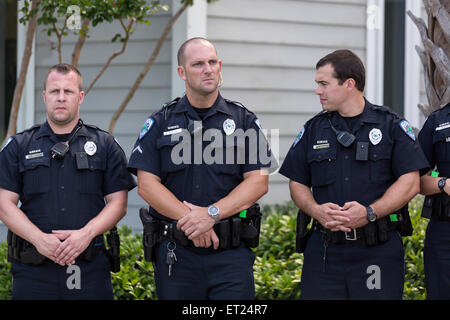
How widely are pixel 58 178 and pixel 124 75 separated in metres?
3.12

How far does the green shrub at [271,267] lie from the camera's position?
4625 millimetres

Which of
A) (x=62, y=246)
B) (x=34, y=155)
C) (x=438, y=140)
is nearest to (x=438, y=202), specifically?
(x=438, y=140)

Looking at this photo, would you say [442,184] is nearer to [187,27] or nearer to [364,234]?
[364,234]

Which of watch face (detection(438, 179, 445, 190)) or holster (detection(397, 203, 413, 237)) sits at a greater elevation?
watch face (detection(438, 179, 445, 190))

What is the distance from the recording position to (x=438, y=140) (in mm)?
3809

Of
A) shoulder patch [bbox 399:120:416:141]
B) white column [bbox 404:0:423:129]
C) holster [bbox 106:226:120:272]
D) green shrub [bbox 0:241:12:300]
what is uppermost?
white column [bbox 404:0:423:129]

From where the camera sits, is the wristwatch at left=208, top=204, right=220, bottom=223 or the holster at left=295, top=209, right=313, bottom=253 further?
the holster at left=295, top=209, right=313, bottom=253

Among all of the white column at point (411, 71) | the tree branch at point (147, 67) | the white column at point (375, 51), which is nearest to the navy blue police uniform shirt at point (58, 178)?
the tree branch at point (147, 67)

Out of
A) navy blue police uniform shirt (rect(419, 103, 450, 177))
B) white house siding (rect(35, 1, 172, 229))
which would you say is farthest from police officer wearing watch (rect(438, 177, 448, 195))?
white house siding (rect(35, 1, 172, 229))

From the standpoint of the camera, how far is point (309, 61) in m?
6.65

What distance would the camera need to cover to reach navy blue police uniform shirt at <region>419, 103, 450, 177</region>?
3.78m

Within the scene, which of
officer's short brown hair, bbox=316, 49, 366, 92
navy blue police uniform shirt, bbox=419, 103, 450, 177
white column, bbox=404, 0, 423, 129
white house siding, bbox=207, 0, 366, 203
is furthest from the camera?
white column, bbox=404, 0, 423, 129

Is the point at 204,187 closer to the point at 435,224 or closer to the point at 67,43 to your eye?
the point at 435,224

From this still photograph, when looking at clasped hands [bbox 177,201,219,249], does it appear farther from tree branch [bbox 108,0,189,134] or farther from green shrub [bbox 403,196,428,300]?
tree branch [bbox 108,0,189,134]
